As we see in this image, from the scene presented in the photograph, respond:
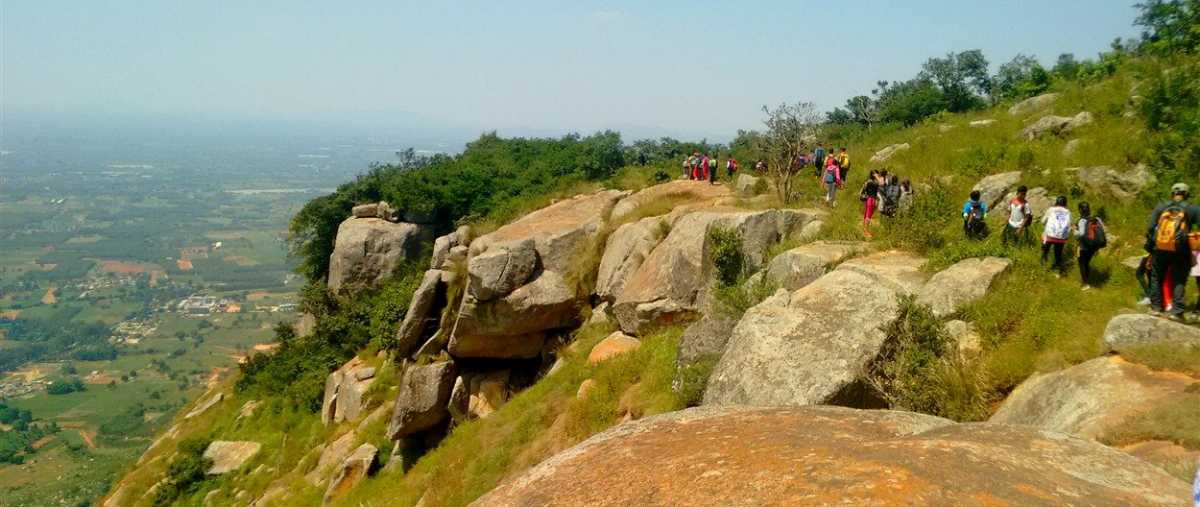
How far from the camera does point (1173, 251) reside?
806 centimetres

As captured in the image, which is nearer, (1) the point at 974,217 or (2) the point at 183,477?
(1) the point at 974,217

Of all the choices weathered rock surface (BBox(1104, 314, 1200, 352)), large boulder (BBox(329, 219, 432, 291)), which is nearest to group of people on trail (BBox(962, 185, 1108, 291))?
weathered rock surface (BBox(1104, 314, 1200, 352))

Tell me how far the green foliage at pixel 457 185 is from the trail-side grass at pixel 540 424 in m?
11.5

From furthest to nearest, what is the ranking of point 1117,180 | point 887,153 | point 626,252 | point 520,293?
point 887,153 < point 626,252 < point 520,293 < point 1117,180

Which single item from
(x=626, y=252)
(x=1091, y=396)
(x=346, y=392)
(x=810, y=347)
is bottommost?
(x=346, y=392)

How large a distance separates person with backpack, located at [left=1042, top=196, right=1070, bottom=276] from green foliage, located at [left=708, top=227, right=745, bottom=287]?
5299mm

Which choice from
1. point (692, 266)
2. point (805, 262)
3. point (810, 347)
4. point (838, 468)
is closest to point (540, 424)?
point (692, 266)

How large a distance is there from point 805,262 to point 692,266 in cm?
318

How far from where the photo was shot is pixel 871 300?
8734mm

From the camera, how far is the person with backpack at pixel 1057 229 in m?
9.95

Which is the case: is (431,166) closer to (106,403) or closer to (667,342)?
(667,342)

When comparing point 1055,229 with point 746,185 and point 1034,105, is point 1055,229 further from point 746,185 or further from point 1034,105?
point 1034,105

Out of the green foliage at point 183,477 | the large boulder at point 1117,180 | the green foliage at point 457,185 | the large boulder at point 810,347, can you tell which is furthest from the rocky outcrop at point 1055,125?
the green foliage at point 183,477

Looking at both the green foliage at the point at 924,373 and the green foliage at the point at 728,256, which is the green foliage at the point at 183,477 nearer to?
the green foliage at the point at 728,256
